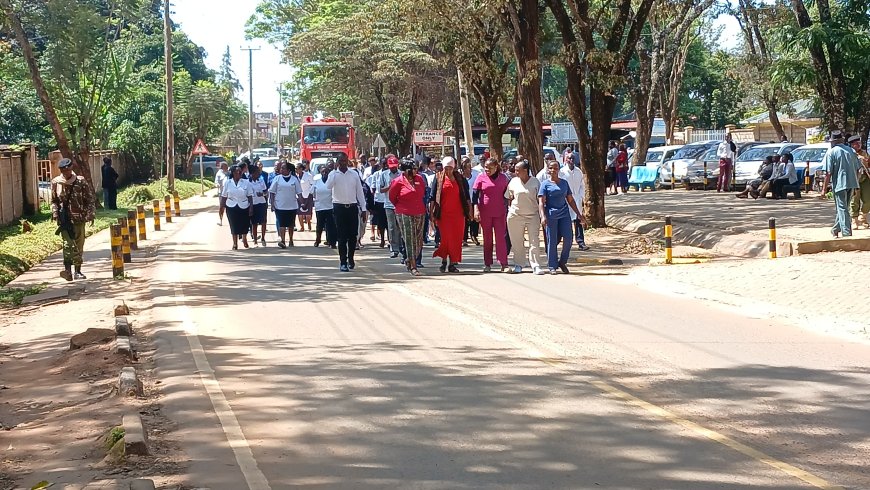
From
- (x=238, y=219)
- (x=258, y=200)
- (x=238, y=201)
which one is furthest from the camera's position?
(x=258, y=200)

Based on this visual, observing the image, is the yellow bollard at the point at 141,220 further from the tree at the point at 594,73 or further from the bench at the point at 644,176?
the bench at the point at 644,176

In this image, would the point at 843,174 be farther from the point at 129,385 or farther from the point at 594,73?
the point at 129,385

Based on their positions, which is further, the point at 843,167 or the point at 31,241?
the point at 31,241

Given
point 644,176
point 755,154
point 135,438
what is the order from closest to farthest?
point 135,438, point 755,154, point 644,176

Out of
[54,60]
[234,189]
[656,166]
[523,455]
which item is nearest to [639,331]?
[523,455]

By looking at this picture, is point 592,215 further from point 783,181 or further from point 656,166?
point 656,166

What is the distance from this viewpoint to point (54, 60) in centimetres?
A: 3722

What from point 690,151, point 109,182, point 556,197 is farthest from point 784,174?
point 109,182

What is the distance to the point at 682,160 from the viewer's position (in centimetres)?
4231

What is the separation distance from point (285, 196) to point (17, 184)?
1230 cm

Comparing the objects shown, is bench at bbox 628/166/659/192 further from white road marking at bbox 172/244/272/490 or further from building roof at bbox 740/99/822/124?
white road marking at bbox 172/244/272/490

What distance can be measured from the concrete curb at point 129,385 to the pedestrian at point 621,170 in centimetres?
3151

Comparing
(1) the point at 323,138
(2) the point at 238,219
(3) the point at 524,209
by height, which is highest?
(1) the point at 323,138

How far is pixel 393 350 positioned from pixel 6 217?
21990 millimetres
